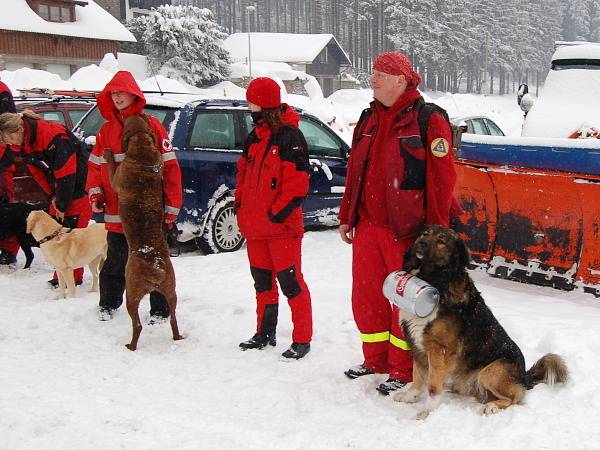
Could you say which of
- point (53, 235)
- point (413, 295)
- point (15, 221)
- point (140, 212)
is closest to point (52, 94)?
point (15, 221)

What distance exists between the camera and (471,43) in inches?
2960

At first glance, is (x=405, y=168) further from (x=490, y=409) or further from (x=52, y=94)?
(x=52, y=94)

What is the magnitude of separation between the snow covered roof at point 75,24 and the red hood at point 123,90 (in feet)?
109

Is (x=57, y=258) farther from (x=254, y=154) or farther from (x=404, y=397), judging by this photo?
(x=404, y=397)

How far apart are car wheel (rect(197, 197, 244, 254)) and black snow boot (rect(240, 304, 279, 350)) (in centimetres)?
Result: 291

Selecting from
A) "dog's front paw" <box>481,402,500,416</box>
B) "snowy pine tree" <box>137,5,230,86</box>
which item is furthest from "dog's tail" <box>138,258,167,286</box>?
"snowy pine tree" <box>137,5,230,86</box>

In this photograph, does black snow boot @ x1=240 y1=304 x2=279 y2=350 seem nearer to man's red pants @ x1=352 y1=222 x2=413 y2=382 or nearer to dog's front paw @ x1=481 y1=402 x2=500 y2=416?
man's red pants @ x1=352 y1=222 x2=413 y2=382

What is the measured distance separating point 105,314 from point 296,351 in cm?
191

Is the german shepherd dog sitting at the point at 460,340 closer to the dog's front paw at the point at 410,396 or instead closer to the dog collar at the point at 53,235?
the dog's front paw at the point at 410,396

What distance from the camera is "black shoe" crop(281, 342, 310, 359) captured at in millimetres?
4523

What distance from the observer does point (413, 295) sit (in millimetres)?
3350

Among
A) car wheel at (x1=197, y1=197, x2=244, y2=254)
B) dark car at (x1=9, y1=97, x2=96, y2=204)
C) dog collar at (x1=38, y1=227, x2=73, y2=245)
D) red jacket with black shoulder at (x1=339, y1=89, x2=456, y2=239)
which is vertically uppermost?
dark car at (x1=9, y1=97, x2=96, y2=204)

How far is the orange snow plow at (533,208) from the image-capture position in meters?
5.46

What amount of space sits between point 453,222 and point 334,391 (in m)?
1.41
